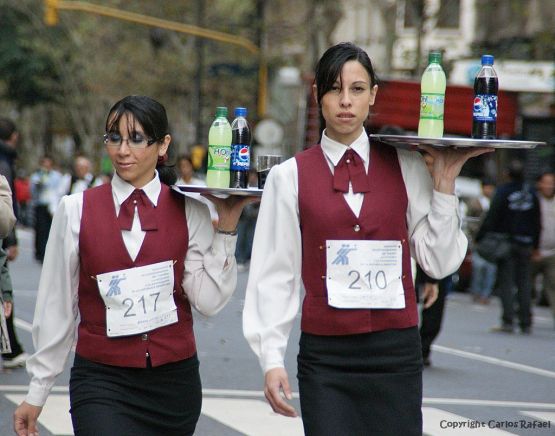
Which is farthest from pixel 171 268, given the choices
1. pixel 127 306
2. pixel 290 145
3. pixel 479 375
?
pixel 290 145

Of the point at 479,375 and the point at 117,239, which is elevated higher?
the point at 117,239

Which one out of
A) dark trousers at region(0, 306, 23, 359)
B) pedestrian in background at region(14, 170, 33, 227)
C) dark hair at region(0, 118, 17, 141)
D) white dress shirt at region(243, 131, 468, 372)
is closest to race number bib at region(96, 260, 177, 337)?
white dress shirt at region(243, 131, 468, 372)

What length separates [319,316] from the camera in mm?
4762

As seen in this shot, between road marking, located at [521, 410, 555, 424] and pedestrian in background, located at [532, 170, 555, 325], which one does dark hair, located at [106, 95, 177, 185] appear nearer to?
road marking, located at [521, 410, 555, 424]

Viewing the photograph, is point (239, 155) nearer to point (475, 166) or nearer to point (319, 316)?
point (319, 316)

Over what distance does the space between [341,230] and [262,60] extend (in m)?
28.2

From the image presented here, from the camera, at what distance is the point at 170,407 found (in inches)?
197

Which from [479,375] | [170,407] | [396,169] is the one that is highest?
[396,169]

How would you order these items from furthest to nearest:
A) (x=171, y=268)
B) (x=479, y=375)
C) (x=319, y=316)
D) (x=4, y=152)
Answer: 1. (x=479, y=375)
2. (x=4, y=152)
3. (x=171, y=268)
4. (x=319, y=316)

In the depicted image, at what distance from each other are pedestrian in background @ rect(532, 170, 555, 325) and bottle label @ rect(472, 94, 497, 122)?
11262 millimetres

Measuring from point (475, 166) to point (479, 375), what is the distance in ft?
44.2

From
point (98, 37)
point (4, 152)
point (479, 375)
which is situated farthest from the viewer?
point (98, 37)

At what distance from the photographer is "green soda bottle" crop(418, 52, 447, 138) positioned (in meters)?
4.88

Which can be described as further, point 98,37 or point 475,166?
point 98,37
